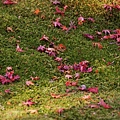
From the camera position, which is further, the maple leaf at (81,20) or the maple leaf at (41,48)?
the maple leaf at (81,20)

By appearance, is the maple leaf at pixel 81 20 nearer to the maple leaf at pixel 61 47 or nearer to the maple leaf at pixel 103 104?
the maple leaf at pixel 61 47

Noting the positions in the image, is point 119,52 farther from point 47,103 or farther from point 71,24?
point 47,103

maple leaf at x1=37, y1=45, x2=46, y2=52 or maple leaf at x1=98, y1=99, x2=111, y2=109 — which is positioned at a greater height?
maple leaf at x1=37, y1=45, x2=46, y2=52

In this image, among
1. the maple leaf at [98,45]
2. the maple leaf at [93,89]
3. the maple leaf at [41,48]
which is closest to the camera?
the maple leaf at [93,89]

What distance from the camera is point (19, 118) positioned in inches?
204

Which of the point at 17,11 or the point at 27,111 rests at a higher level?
the point at 17,11

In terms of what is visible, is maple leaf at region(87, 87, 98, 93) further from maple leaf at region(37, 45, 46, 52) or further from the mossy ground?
maple leaf at region(37, 45, 46, 52)

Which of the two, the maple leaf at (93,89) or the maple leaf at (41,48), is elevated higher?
the maple leaf at (41,48)

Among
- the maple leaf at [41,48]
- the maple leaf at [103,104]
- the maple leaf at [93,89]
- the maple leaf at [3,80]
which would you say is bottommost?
the maple leaf at [103,104]

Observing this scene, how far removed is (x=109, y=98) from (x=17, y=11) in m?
3.69

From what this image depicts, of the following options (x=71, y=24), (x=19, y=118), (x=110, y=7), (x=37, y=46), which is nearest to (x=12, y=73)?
(x=37, y=46)

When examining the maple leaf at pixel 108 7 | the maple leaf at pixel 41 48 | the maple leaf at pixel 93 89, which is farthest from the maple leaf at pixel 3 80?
the maple leaf at pixel 108 7

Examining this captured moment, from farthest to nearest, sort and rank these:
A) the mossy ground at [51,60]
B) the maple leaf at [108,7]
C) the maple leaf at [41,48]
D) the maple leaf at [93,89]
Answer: the maple leaf at [108,7]
the maple leaf at [41,48]
the maple leaf at [93,89]
the mossy ground at [51,60]

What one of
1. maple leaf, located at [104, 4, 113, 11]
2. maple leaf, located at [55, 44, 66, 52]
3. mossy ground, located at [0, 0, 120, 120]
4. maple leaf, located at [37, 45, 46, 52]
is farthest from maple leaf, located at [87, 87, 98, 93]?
maple leaf, located at [104, 4, 113, 11]
